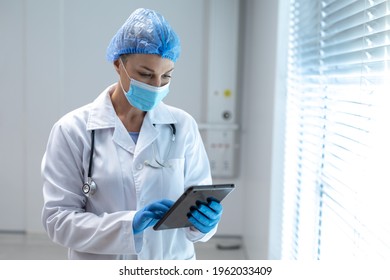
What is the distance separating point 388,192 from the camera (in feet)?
3.29

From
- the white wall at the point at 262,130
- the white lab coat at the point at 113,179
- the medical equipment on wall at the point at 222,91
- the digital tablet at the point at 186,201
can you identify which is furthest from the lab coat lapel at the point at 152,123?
the white wall at the point at 262,130

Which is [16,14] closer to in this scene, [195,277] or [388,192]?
[195,277]

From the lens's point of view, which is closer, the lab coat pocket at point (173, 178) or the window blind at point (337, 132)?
the window blind at point (337, 132)

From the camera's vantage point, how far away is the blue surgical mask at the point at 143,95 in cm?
113

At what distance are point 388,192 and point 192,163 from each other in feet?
1.71

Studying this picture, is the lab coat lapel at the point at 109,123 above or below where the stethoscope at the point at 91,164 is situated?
above

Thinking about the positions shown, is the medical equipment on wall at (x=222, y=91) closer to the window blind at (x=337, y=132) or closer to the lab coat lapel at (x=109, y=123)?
the window blind at (x=337, y=132)

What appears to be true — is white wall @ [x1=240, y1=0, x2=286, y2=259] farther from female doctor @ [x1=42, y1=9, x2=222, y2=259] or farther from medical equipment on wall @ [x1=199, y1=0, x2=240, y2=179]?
female doctor @ [x1=42, y1=9, x2=222, y2=259]

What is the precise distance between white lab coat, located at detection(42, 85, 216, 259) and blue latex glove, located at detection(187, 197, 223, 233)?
0.26 feet

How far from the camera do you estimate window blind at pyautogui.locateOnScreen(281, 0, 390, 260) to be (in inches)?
41.0

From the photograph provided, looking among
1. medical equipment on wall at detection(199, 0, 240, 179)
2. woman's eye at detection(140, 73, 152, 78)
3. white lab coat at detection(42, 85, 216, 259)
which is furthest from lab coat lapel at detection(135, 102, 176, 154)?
medical equipment on wall at detection(199, 0, 240, 179)

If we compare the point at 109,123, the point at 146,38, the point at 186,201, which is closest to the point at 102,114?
the point at 109,123

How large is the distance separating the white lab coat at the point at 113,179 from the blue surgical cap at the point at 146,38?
15cm

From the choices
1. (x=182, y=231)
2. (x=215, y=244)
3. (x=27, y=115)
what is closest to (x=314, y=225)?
(x=215, y=244)
